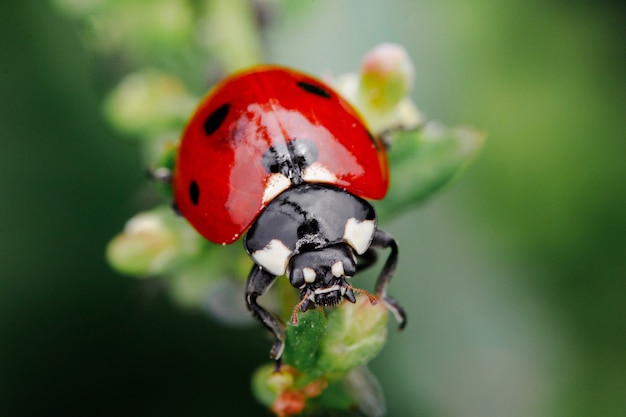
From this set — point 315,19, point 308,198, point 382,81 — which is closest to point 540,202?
point 315,19

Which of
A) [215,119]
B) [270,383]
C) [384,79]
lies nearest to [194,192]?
[215,119]

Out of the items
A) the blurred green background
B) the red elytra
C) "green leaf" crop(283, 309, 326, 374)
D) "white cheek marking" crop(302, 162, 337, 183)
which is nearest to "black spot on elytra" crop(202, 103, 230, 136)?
the red elytra

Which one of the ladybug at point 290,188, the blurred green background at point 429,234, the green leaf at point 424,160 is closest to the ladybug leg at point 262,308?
the ladybug at point 290,188

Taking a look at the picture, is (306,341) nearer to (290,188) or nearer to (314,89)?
(290,188)

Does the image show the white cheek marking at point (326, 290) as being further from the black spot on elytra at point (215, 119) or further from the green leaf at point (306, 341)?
the black spot on elytra at point (215, 119)

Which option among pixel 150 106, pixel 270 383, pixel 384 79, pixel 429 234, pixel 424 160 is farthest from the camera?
pixel 429 234

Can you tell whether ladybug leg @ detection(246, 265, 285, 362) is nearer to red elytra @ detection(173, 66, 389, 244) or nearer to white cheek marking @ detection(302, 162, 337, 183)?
red elytra @ detection(173, 66, 389, 244)

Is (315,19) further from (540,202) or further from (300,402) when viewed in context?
(300,402)
